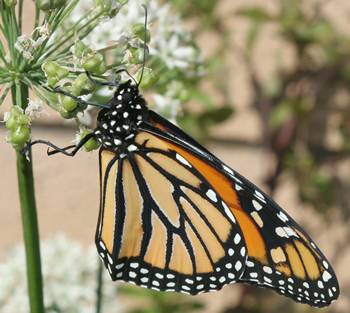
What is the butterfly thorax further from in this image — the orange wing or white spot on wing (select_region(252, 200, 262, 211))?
white spot on wing (select_region(252, 200, 262, 211))

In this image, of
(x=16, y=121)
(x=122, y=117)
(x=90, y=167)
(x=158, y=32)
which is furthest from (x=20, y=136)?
(x=90, y=167)

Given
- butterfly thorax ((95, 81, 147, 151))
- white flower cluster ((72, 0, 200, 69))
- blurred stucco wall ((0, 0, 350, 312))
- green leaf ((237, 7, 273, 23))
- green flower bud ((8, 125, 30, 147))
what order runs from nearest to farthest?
green flower bud ((8, 125, 30, 147)) < butterfly thorax ((95, 81, 147, 151)) < white flower cluster ((72, 0, 200, 69)) < green leaf ((237, 7, 273, 23)) < blurred stucco wall ((0, 0, 350, 312))

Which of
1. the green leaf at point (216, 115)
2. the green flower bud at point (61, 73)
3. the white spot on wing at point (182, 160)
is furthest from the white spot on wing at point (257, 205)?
the green leaf at point (216, 115)

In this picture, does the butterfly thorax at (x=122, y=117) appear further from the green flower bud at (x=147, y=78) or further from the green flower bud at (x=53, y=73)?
the green flower bud at (x=53, y=73)

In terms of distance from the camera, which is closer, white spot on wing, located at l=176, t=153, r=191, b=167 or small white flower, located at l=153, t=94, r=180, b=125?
white spot on wing, located at l=176, t=153, r=191, b=167

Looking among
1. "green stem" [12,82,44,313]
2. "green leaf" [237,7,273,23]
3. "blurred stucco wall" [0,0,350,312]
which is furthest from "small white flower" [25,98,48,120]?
"blurred stucco wall" [0,0,350,312]

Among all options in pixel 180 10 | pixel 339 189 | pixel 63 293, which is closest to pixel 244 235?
pixel 63 293

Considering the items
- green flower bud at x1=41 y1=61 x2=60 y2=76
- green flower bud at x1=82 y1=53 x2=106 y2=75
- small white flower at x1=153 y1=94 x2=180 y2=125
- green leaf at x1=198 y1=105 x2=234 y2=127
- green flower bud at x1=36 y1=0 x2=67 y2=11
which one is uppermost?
green leaf at x1=198 y1=105 x2=234 y2=127

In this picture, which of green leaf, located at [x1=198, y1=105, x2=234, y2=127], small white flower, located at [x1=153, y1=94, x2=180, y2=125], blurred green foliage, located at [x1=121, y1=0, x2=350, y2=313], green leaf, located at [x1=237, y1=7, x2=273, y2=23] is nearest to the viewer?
small white flower, located at [x1=153, y1=94, x2=180, y2=125]
